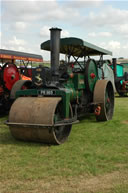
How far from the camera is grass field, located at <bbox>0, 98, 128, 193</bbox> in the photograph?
103 inches

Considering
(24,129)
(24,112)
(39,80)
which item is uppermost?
(39,80)

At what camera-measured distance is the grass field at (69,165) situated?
2613mm

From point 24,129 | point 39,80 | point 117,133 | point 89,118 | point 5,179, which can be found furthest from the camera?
point 89,118

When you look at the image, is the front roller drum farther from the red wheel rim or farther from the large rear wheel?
the red wheel rim

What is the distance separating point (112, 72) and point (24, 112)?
11.0 metres

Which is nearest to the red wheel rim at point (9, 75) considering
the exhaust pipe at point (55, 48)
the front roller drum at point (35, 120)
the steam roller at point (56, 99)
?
the steam roller at point (56, 99)

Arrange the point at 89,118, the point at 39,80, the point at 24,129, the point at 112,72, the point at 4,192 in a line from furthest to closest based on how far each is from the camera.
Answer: the point at 112,72
the point at 89,118
the point at 39,80
the point at 24,129
the point at 4,192

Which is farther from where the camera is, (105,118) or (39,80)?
(105,118)

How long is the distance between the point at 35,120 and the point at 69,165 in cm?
102

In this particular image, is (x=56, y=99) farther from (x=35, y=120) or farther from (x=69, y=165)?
(x=69, y=165)

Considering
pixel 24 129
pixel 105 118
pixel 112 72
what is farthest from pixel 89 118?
pixel 112 72

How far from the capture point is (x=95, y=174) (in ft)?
9.57

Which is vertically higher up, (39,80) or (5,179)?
(39,80)

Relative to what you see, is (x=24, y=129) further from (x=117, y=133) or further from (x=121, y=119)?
(x=121, y=119)
